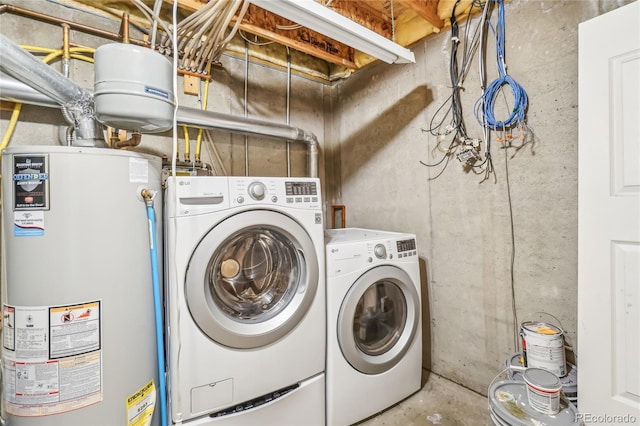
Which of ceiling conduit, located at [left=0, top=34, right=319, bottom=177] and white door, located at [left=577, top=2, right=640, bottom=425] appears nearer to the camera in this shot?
ceiling conduit, located at [left=0, top=34, right=319, bottom=177]

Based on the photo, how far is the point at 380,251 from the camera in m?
1.63

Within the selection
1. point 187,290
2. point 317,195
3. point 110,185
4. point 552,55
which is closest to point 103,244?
point 110,185

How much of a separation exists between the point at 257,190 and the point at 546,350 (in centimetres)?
149

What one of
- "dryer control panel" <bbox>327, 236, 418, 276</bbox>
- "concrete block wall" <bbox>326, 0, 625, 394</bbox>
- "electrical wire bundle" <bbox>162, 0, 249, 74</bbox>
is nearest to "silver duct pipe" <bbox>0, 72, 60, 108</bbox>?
"electrical wire bundle" <bbox>162, 0, 249, 74</bbox>

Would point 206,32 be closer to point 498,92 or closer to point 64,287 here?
point 64,287

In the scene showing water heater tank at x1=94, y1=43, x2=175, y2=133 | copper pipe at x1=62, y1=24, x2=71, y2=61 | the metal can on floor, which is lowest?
the metal can on floor

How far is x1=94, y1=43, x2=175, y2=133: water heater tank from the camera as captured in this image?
1025 mm

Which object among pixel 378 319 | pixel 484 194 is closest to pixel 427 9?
pixel 484 194

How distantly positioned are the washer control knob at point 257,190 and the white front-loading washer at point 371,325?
446mm

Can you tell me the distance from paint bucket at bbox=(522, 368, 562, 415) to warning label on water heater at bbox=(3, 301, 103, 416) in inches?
66.1

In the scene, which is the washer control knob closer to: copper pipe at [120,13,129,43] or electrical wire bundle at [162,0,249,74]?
electrical wire bundle at [162,0,249,74]

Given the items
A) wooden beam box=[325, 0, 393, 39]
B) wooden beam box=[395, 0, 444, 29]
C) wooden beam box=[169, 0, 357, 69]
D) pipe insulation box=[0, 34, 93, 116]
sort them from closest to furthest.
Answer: pipe insulation box=[0, 34, 93, 116] < wooden beam box=[395, 0, 444, 29] < wooden beam box=[169, 0, 357, 69] < wooden beam box=[325, 0, 393, 39]

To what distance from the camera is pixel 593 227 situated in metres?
1.19

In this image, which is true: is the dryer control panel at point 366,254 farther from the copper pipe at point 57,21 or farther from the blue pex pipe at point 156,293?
the copper pipe at point 57,21
